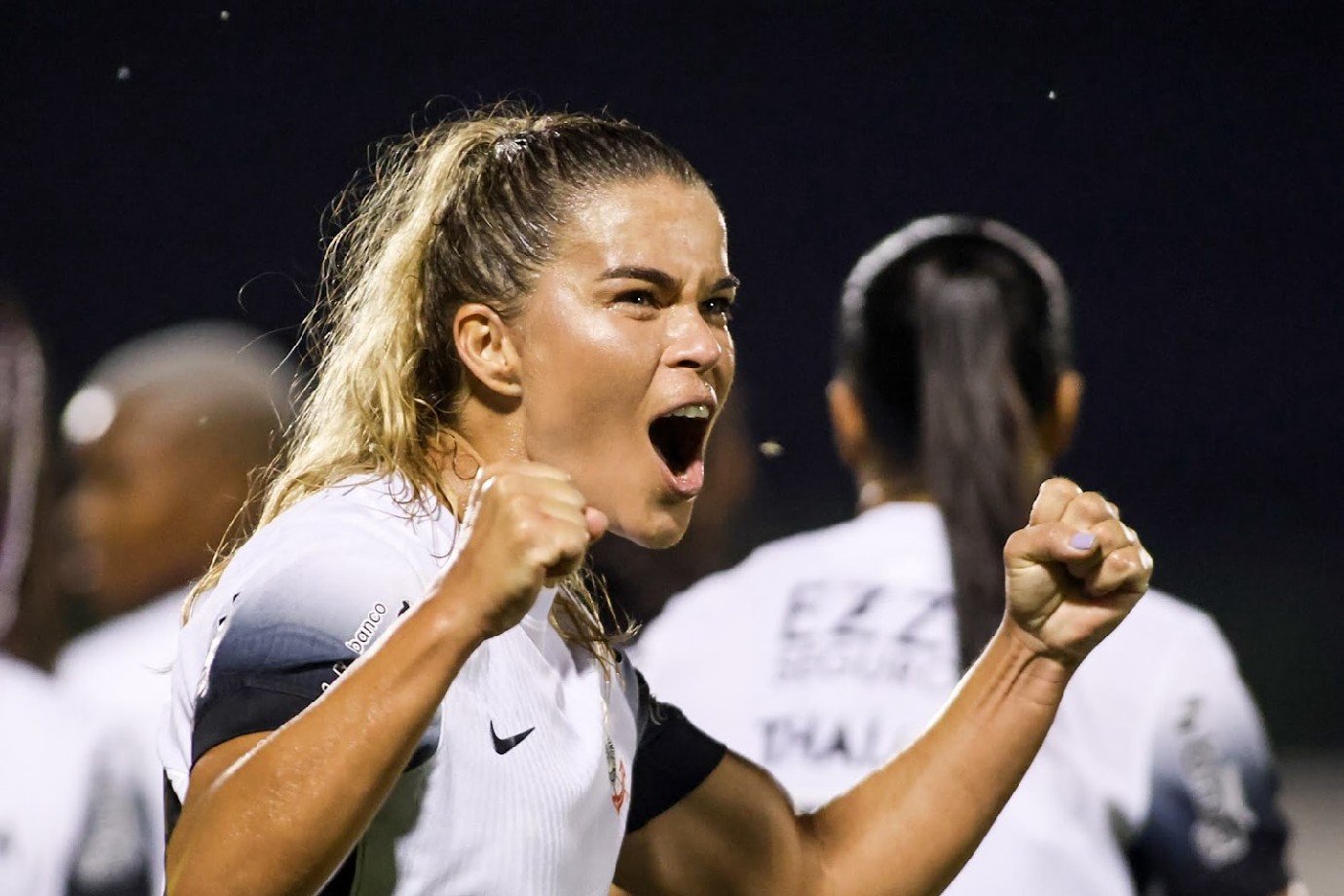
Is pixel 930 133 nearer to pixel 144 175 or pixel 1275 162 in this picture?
pixel 1275 162

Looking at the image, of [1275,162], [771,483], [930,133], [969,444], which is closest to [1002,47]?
[930,133]

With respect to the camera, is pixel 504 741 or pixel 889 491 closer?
pixel 504 741

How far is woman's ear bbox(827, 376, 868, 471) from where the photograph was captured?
2984mm

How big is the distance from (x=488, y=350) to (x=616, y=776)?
45cm

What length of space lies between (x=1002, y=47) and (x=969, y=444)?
2.93 m

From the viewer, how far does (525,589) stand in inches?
56.7

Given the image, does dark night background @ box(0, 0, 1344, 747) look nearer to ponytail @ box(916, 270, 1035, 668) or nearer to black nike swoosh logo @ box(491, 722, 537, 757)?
ponytail @ box(916, 270, 1035, 668)

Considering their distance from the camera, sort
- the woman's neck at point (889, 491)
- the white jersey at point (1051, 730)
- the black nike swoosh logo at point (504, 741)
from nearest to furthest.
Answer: the black nike swoosh logo at point (504, 741), the white jersey at point (1051, 730), the woman's neck at point (889, 491)

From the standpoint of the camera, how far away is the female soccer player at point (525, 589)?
146 centimetres

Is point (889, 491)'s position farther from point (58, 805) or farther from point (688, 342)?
point (58, 805)

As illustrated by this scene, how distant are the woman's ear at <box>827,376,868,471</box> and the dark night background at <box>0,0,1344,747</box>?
94.6 inches

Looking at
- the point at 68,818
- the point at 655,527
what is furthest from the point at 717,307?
the point at 68,818

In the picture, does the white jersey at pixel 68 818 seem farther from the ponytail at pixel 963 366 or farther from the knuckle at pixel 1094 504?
the knuckle at pixel 1094 504

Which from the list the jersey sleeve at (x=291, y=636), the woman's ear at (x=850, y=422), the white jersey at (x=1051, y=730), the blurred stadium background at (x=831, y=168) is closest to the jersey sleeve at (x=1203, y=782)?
the white jersey at (x=1051, y=730)
